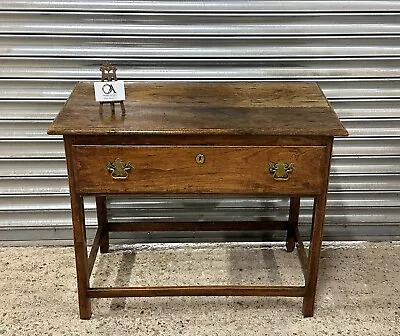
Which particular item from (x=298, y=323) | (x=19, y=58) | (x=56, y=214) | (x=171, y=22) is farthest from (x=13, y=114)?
(x=298, y=323)

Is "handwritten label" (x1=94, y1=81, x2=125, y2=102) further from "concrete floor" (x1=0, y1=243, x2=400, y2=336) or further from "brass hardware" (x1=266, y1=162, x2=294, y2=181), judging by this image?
"concrete floor" (x1=0, y1=243, x2=400, y2=336)

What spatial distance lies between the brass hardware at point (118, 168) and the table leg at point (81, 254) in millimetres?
148

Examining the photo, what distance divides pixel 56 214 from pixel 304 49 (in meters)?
1.26

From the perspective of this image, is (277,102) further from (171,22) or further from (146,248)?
(146,248)

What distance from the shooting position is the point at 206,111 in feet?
6.42

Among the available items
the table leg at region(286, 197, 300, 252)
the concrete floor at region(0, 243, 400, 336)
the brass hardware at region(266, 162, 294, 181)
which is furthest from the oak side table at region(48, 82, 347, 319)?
the table leg at region(286, 197, 300, 252)

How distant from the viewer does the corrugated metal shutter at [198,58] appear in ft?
7.50

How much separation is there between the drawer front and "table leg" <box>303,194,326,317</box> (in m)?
0.07

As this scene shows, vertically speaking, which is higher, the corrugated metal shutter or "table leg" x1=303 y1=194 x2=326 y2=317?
the corrugated metal shutter

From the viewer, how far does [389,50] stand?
2.36m

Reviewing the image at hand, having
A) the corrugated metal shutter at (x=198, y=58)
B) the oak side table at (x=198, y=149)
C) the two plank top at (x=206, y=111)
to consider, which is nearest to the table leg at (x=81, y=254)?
the oak side table at (x=198, y=149)

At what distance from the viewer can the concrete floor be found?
214 centimetres

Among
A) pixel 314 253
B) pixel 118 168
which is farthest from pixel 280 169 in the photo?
pixel 118 168

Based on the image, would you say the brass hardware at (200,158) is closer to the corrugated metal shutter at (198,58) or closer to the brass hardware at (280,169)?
the brass hardware at (280,169)
